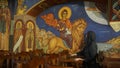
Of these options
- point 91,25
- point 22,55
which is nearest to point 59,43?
point 91,25

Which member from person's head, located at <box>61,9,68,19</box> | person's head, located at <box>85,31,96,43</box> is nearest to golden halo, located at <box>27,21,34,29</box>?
person's head, located at <box>61,9,68,19</box>

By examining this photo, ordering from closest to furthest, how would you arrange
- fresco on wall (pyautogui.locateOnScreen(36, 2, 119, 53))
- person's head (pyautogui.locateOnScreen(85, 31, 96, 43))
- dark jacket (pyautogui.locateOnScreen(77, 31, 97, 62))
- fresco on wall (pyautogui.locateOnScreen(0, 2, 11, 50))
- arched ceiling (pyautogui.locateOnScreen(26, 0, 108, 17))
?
dark jacket (pyautogui.locateOnScreen(77, 31, 97, 62)) < person's head (pyautogui.locateOnScreen(85, 31, 96, 43)) < fresco on wall (pyautogui.locateOnScreen(36, 2, 119, 53)) < arched ceiling (pyautogui.locateOnScreen(26, 0, 108, 17)) < fresco on wall (pyautogui.locateOnScreen(0, 2, 11, 50))

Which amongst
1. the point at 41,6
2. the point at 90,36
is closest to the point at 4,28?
the point at 41,6

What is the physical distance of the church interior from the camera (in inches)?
286

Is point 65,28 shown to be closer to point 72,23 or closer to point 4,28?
point 72,23

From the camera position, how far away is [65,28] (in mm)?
8219

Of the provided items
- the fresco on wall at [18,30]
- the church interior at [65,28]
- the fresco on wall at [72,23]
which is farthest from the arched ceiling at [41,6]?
the fresco on wall at [18,30]

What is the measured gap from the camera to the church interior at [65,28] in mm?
7266

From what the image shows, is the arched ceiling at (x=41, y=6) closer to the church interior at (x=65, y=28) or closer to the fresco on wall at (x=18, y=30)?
the church interior at (x=65, y=28)

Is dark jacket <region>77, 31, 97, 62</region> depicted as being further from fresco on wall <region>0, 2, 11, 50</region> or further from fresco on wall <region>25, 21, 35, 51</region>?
fresco on wall <region>0, 2, 11, 50</region>

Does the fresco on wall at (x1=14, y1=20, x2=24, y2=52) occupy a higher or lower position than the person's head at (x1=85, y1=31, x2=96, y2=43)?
higher

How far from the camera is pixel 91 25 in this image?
7.79 metres

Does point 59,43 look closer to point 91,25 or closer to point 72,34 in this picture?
point 72,34

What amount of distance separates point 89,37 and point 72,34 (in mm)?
826
